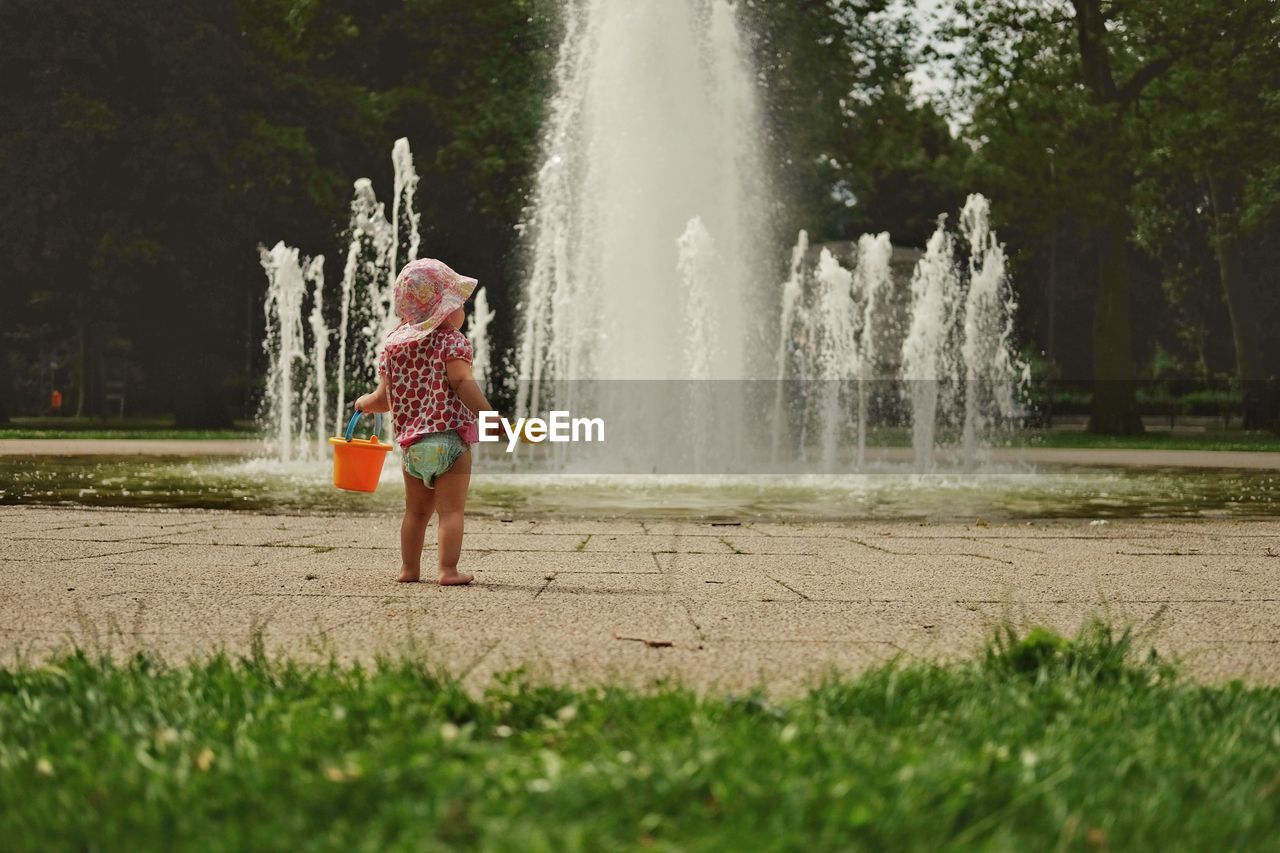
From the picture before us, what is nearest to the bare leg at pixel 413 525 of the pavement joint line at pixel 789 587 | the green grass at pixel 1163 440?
the pavement joint line at pixel 789 587

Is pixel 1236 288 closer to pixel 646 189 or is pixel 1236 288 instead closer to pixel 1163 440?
pixel 1163 440

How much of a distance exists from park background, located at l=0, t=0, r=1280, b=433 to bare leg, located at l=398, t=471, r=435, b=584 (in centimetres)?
2191

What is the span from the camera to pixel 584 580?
5980 millimetres

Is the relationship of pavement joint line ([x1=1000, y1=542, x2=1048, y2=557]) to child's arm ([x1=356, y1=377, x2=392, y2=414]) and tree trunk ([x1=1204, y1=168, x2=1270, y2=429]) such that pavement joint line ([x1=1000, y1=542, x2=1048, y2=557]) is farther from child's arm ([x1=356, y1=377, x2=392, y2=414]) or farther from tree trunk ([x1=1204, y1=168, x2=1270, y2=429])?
tree trunk ([x1=1204, y1=168, x2=1270, y2=429])

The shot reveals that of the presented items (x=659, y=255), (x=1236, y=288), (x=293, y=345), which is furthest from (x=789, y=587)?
(x=1236, y=288)

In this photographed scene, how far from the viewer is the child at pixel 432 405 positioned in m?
5.79

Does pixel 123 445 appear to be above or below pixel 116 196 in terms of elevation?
below

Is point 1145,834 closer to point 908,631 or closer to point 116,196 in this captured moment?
point 908,631

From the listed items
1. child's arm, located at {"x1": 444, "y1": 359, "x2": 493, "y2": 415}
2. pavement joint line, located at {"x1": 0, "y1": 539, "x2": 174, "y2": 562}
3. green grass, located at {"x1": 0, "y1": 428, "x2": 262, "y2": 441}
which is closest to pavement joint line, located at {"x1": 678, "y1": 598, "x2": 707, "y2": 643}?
child's arm, located at {"x1": 444, "y1": 359, "x2": 493, "y2": 415}

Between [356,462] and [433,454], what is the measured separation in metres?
0.31

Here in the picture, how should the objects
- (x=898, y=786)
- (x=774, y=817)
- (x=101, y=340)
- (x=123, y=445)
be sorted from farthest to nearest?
(x=101, y=340) → (x=123, y=445) → (x=898, y=786) → (x=774, y=817)

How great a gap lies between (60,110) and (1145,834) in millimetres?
29592

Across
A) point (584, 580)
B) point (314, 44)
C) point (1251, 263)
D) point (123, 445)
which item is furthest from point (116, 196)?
point (1251, 263)

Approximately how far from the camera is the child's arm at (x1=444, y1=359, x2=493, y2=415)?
18.8ft
